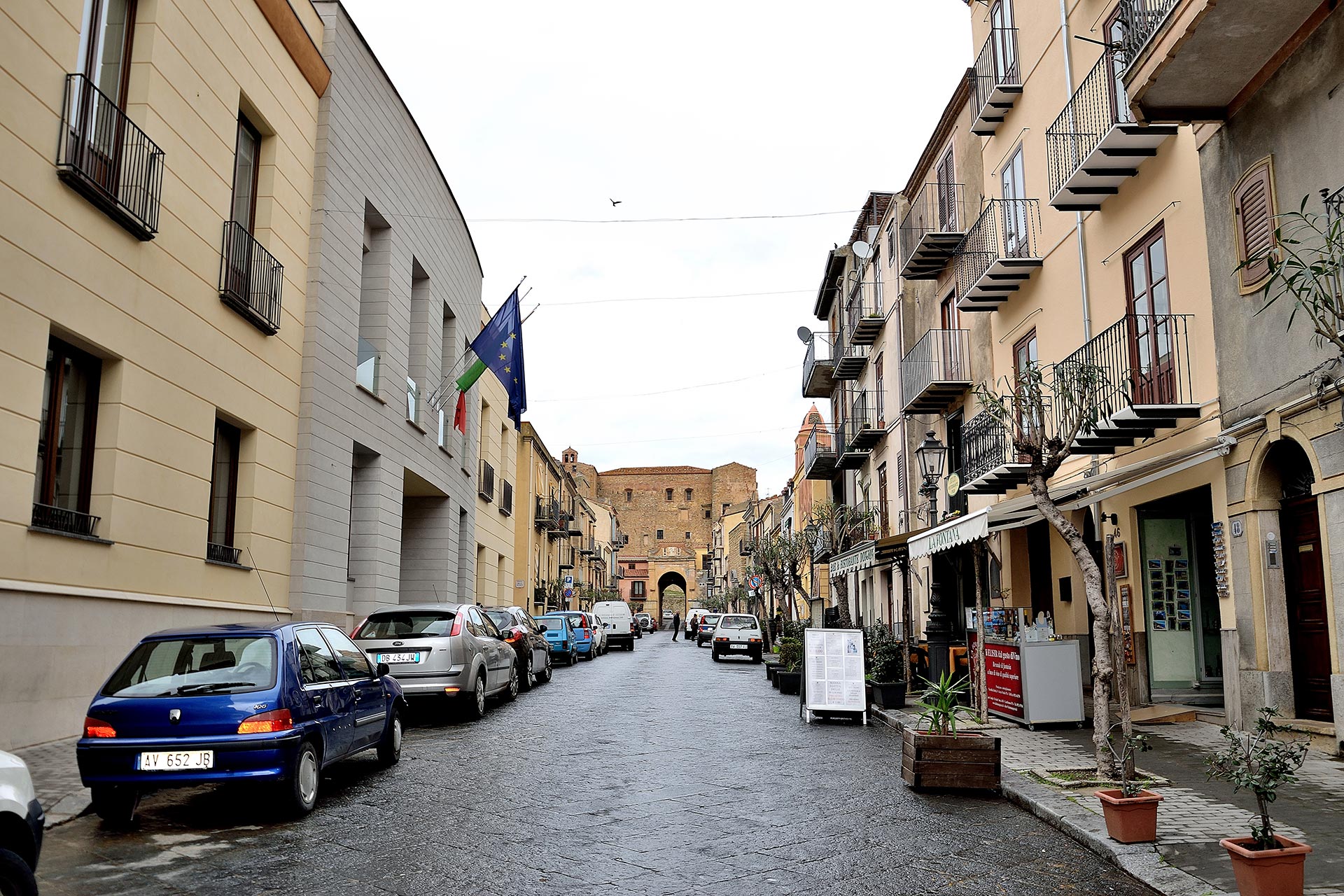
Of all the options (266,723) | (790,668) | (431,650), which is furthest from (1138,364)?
(266,723)

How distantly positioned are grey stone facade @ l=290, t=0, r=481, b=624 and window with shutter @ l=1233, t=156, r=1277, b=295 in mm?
13929

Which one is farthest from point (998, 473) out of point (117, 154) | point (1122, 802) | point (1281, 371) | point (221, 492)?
point (117, 154)

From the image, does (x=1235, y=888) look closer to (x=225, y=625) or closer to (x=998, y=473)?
(x=225, y=625)

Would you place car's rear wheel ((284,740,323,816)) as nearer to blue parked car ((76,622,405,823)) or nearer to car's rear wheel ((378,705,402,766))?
blue parked car ((76,622,405,823))

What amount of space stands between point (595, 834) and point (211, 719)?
9.73 feet

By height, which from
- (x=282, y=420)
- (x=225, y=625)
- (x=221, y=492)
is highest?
(x=282, y=420)

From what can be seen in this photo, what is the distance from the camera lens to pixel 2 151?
9.91 meters

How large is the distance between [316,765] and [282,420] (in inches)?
381

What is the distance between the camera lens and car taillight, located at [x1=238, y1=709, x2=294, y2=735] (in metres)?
7.85

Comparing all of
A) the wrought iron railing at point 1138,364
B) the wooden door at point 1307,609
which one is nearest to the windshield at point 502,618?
the wrought iron railing at point 1138,364

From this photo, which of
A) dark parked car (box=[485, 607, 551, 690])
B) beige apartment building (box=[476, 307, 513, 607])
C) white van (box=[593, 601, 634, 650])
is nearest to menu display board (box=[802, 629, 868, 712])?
dark parked car (box=[485, 607, 551, 690])

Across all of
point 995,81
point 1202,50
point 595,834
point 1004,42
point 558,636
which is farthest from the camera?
point 558,636

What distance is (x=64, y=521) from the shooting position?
36.8ft

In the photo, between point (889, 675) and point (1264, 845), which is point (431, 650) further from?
point (1264, 845)
